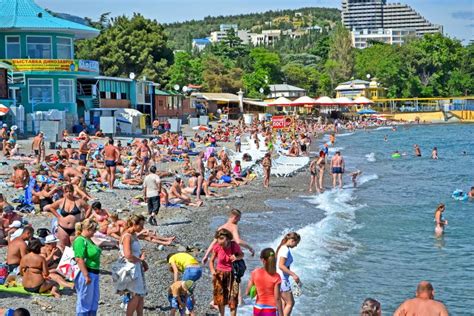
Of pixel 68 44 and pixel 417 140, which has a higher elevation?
pixel 68 44

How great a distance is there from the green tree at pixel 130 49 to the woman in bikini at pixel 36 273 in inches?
2170

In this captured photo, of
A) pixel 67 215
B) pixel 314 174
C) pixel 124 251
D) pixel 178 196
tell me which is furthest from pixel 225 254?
pixel 314 174

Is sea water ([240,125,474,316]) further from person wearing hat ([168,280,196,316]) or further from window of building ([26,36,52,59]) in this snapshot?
window of building ([26,36,52,59])

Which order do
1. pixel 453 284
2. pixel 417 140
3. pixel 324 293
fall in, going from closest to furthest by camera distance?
pixel 324 293
pixel 453 284
pixel 417 140

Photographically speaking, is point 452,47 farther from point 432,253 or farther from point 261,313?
point 261,313

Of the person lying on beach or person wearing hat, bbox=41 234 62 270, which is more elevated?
person wearing hat, bbox=41 234 62 270

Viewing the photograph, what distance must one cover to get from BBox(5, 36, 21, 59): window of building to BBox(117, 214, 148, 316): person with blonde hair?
33.2 metres

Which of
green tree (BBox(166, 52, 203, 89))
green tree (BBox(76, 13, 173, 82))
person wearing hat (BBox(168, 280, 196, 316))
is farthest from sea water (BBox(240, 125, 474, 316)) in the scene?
green tree (BBox(166, 52, 203, 89))

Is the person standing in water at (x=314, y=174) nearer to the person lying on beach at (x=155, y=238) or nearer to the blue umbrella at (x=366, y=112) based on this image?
the person lying on beach at (x=155, y=238)

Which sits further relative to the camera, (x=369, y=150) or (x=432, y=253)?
(x=369, y=150)

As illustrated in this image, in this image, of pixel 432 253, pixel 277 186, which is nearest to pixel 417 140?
pixel 277 186

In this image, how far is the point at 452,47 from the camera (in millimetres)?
113625

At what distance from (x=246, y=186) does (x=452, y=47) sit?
95764mm

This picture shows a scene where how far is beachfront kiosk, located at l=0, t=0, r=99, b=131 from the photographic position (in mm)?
38719
